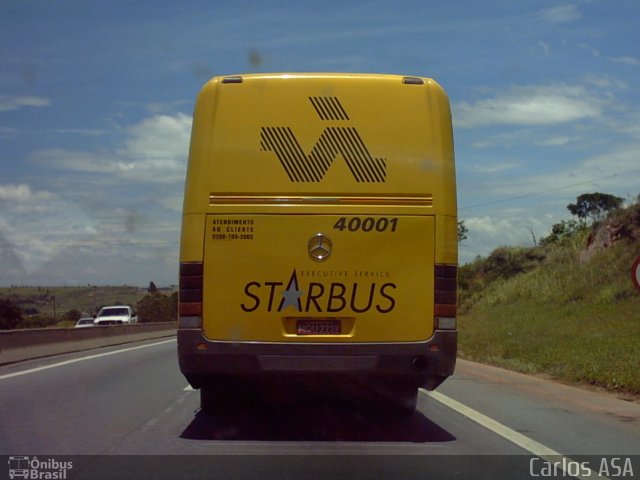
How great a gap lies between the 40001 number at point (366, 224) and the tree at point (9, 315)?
4800 centimetres

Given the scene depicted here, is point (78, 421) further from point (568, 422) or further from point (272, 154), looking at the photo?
point (568, 422)

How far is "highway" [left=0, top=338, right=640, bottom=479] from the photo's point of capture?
826 cm

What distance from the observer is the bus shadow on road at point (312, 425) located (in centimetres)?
991

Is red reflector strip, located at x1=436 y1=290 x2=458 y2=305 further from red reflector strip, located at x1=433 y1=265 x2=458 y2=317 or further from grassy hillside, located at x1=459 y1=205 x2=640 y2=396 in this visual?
grassy hillside, located at x1=459 y1=205 x2=640 y2=396

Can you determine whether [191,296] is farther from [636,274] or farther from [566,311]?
[566,311]

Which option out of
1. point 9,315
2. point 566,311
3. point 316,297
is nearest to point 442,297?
point 316,297

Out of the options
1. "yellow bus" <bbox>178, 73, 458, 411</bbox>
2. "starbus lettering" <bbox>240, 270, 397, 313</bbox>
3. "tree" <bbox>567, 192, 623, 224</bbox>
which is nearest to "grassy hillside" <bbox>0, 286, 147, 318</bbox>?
"tree" <bbox>567, 192, 623, 224</bbox>

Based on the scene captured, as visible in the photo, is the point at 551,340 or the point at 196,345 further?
the point at 551,340

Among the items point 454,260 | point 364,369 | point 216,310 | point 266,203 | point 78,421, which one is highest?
point 266,203

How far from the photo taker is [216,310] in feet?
30.7

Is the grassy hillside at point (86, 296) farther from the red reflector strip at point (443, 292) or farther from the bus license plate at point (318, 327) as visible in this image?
the red reflector strip at point (443, 292)

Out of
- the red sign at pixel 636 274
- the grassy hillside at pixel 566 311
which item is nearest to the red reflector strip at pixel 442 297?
the red sign at pixel 636 274

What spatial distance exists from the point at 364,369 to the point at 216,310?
1691mm

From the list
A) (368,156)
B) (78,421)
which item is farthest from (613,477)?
(78,421)
